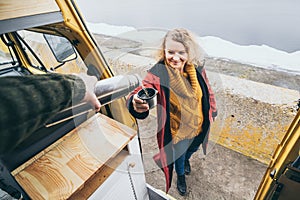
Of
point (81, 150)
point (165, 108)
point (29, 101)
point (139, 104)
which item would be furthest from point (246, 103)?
point (29, 101)

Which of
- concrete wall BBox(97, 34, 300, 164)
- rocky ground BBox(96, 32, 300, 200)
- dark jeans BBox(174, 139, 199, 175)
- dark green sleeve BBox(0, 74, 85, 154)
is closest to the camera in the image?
dark green sleeve BBox(0, 74, 85, 154)

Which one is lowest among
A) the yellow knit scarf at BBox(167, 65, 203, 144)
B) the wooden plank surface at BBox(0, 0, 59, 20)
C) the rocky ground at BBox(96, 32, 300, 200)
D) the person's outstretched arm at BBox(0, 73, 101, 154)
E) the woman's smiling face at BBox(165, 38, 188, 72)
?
the rocky ground at BBox(96, 32, 300, 200)

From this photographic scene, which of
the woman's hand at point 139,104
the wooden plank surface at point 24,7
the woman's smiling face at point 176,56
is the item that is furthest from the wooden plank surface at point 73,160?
the wooden plank surface at point 24,7

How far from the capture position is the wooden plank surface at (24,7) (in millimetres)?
587

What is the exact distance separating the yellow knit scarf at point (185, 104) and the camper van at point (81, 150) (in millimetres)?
260

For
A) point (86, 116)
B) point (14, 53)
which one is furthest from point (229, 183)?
point (14, 53)

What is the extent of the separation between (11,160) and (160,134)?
80 centimetres

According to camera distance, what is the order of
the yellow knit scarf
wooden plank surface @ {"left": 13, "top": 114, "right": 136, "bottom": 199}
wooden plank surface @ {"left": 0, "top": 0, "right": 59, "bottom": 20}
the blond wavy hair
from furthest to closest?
the yellow knit scarf → the blond wavy hair → wooden plank surface @ {"left": 13, "top": 114, "right": 136, "bottom": 199} → wooden plank surface @ {"left": 0, "top": 0, "right": 59, "bottom": 20}

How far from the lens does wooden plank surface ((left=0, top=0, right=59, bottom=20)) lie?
587mm

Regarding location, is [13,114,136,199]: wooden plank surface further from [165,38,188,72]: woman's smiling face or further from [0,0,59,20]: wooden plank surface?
[0,0,59,20]: wooden plank surface

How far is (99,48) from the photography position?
3.56ft

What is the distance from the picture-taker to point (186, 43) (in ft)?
2.97

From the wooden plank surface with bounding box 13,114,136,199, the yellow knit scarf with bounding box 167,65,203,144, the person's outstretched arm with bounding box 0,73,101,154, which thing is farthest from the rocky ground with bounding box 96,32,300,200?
the person's outstretched arm with bounding box 0,73,101,154

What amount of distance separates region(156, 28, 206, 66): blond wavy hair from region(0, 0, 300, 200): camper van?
0.18m
